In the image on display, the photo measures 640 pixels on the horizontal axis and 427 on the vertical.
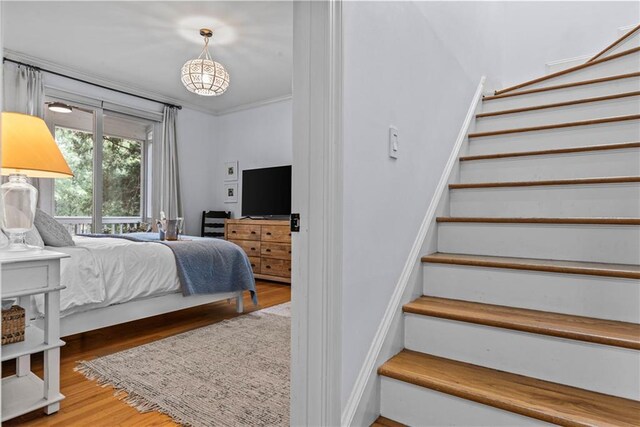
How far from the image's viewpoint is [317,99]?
1.28m

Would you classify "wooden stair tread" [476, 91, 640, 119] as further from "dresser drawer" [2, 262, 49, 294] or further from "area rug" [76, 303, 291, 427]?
"dresser drawer" [2, 262, 49, 294]

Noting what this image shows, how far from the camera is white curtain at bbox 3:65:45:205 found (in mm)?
4016

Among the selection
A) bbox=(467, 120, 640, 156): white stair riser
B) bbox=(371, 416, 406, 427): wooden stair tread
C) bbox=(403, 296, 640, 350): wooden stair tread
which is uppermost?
bbox=(467, 120, 640, 156): white stair riser

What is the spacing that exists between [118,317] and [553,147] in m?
3.02

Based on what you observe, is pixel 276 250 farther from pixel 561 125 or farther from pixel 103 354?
pixel 561 125

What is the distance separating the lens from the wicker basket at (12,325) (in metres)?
1.71

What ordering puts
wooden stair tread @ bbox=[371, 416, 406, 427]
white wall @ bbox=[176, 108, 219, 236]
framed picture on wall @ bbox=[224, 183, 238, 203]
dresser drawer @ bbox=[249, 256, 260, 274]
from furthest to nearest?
framed picture on wall @ bbox=[224, 183, 238, 203] → white wall @ bbox=[176, 108, 219, 236] → dresser drawer @ bbox=[249, 256, 260, 274] → wooden stair tread @ bbox=[371, 416, 406, 427]

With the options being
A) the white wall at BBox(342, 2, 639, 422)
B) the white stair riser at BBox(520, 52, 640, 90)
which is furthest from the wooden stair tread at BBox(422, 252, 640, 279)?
the white stair riser at BBox(520, 52, 640, 90)

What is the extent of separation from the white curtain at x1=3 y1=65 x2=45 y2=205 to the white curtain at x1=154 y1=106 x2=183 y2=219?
147 cm

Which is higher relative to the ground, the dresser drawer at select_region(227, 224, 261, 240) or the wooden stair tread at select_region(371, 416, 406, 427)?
the dresser drawer at select_region(227, 224, 261, 240)

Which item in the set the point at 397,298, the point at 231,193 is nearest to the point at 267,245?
the point at 231,193

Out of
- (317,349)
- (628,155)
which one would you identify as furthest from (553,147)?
(317,349)

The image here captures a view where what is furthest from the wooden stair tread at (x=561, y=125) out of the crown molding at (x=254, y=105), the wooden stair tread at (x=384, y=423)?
the crown molding at (x=254, y=105)

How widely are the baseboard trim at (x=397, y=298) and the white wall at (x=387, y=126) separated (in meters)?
0.04
